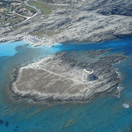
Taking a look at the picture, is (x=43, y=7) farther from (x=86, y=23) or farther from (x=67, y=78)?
(x=67, y=78)

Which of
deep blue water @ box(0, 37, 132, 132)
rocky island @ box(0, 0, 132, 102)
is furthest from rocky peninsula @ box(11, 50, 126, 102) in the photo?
deep blue water @ box(0, 37, 132, 132)

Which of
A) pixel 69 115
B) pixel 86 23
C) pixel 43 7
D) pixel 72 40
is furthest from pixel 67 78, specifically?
pixel 43 7

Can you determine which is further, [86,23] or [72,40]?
[86,23]

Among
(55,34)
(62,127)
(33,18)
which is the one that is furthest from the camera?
(33,18)

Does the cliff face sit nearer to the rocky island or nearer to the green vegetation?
the rocky island

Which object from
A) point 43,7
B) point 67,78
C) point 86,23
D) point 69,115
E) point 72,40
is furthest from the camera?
point 43,7

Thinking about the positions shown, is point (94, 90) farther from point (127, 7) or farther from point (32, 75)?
point (127, 7)

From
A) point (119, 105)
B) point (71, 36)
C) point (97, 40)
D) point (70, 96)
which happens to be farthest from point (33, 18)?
point (119, 105)
